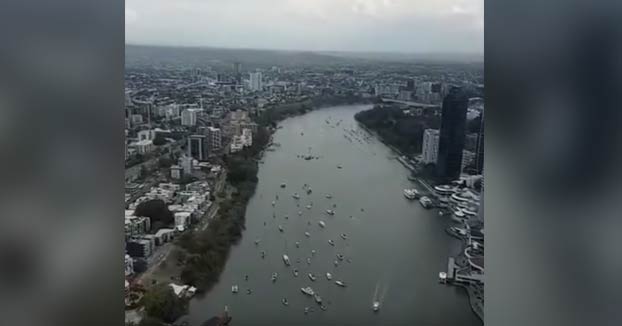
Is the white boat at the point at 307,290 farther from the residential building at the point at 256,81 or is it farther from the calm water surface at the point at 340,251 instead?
the residential building at the point at 256,81

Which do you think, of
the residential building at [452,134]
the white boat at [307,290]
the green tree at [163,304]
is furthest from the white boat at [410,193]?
the green tree at [163,304]

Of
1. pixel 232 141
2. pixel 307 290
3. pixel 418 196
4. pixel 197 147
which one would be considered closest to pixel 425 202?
pixel 418 196

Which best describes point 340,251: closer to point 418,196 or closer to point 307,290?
point 307,290

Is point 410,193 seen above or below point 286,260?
above

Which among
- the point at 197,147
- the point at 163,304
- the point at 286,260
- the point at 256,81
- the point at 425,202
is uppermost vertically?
the point at 256,81
